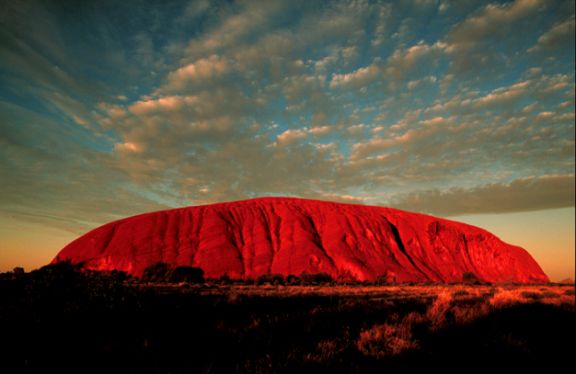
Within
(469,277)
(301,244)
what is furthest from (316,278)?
(469,277)

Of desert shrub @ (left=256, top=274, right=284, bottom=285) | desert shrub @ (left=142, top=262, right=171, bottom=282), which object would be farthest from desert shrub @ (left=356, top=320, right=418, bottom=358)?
desert shrub @ (left=142, top=262, right=171, bottom=282)

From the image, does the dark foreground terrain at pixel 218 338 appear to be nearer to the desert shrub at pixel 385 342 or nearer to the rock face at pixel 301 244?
the desert shrub at pixel 385 342

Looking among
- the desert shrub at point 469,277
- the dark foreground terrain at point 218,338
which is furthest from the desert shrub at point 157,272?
the desert shrub at point 469,277

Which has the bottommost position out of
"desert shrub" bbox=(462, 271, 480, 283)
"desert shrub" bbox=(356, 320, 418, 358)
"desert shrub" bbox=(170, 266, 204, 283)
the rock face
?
"desert shrub" bbox=(356, 320, 418, 358)

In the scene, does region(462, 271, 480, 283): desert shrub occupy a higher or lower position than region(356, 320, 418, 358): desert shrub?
higher

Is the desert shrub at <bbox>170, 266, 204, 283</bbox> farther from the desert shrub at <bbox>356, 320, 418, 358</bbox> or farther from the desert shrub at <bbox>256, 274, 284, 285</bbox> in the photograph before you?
the desert shrub at <bbox>356, 320, 418, 358</bbox>
